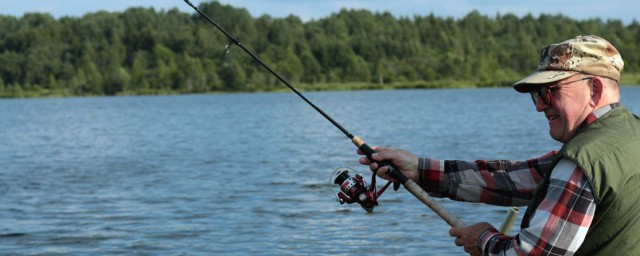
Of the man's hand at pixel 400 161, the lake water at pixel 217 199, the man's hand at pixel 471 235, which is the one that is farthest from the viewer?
the lake water at pixel 217 199

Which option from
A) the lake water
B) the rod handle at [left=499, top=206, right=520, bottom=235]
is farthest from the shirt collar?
the lake water

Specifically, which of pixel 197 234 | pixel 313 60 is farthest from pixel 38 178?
pixel 313 60

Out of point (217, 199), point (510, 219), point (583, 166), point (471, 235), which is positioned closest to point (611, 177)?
point (583, 166)

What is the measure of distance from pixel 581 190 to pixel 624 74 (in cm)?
13621

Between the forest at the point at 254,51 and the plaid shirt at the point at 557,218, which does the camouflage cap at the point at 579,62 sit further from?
the forest at the point at 254,51

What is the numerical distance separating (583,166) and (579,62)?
0.36m

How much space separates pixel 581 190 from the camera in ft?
10.1

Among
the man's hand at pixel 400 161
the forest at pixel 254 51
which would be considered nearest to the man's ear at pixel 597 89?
the man's hand at pixel 400 161

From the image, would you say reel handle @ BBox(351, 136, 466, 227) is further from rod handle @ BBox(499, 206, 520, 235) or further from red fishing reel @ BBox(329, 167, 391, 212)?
rod handle @ BBox(499, 206, 520, 235)

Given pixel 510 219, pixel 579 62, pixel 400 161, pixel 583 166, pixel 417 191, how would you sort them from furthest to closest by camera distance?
pixel 510 219, pixel 400 161, pixel 417 191, pixel 579 62, pixel 583 166

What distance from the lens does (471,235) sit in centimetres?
361

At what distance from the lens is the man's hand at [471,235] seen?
3576mm

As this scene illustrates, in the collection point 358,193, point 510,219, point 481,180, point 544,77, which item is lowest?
point 510,219

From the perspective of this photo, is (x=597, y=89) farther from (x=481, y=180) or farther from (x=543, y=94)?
(x=481, y=180)
